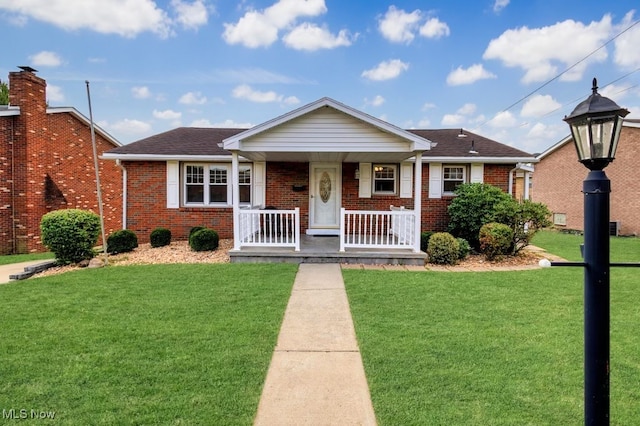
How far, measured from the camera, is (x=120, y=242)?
32.7 ft

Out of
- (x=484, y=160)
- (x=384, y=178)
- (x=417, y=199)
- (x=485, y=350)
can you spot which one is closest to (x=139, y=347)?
(x=485, y=350)

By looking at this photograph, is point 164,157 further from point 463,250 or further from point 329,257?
point 463,250

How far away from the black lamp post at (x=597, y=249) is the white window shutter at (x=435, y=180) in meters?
9.81

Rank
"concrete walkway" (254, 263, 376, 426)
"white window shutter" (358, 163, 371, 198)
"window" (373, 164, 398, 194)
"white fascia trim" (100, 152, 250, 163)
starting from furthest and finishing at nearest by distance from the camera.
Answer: "window" (373, 164, 398, 194) → "white window shutter" (358, 163, 371, 198) → "white fascia trim" (100, 152, 250, 163) → "concrete walkway" (254, 263, 376, 426)

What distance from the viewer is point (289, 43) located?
15578mm

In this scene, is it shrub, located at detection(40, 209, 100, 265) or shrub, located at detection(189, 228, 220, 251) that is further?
shrub, located at detection(189, 228, 220, 251)

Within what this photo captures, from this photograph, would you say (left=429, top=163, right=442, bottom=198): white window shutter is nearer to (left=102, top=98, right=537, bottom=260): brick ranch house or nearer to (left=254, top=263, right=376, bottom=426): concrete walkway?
(left=102, top=98, right=537, bottom=260): brick ranch house

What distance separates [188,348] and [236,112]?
16888 millimetres

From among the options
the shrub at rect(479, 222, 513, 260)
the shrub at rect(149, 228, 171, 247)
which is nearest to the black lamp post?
the shrub at rect(479, 222, 513, 260)

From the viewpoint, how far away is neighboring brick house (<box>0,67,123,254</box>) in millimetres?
11594

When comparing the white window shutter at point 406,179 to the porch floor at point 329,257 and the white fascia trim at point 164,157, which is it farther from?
the white fascia trim at point 164,157

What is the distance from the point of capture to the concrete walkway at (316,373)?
9.04ft

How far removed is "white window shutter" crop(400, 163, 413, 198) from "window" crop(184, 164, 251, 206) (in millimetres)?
5550

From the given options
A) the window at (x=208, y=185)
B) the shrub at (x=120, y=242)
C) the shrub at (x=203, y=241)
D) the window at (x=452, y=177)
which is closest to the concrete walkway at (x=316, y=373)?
the shrub at (x=203, y=241)
